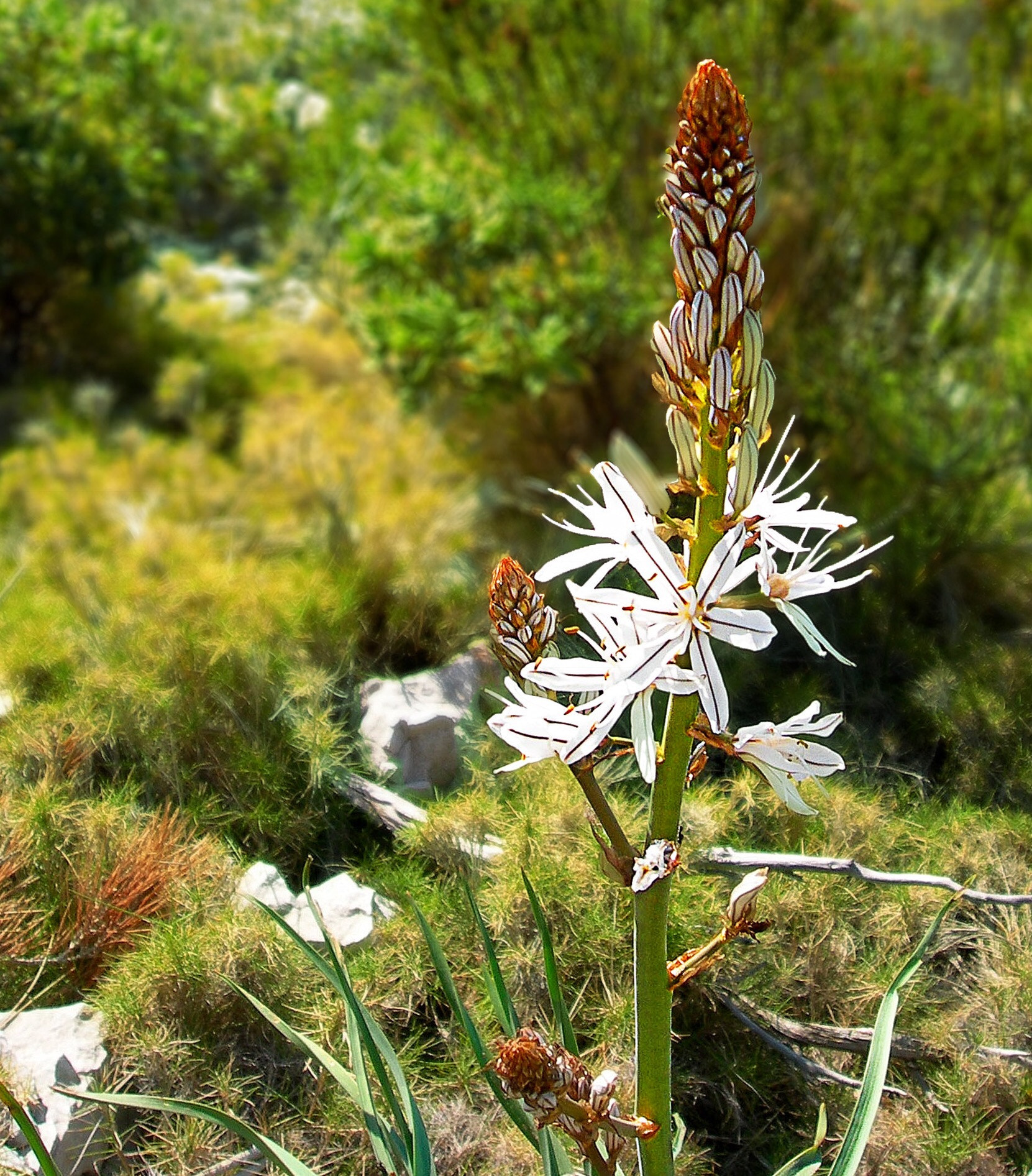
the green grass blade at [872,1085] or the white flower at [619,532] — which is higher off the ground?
the white flower at [619,532]

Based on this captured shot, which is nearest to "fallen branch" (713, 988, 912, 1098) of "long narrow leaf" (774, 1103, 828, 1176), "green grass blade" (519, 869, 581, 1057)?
"long narrow leaf" (774, 1103, 828, 1176)

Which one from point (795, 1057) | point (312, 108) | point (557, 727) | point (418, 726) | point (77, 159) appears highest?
point (312, 108)

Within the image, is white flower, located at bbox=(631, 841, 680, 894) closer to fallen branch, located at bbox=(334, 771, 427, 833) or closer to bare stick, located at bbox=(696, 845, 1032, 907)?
bare stick, located at bbox=(696, 845, 1032, 907)

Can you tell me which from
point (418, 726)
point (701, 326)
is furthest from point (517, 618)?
point (418, 726)

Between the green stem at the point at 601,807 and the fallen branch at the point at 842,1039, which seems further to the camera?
the fallen branch at the point at 842,1039

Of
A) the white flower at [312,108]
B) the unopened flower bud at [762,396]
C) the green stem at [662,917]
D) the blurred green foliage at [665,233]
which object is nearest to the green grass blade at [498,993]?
the green stem at [662,917]

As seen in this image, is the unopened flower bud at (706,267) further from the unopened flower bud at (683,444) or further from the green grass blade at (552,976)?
the green grass blade at (552,976)

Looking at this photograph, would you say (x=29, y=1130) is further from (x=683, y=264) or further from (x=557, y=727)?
(x=683, y=264)

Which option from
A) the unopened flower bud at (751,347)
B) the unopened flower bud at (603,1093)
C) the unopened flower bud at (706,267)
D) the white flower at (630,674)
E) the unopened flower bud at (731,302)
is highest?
the unopened flower bud at (706,267)
